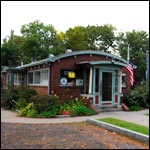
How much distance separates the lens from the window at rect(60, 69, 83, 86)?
656 inches

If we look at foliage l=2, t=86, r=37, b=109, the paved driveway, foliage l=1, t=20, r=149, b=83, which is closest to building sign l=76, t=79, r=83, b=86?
foliage l=2, t=86, r=37, b=109

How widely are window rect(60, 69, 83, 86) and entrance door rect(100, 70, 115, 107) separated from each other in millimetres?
1385

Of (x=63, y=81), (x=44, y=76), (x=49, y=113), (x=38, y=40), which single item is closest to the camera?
(x=49, y=113)

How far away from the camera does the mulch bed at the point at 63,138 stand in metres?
7.47

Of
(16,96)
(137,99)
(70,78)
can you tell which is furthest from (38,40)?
(137,99)

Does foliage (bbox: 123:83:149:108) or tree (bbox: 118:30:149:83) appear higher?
tree (bbox: 118:30:149:83)

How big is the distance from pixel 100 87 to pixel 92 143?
8726 mm

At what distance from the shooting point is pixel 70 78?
17000 millimetres

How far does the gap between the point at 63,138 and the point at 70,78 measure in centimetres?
876

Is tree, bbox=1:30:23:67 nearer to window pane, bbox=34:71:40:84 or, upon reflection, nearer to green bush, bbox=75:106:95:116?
window pane, bbox=34:71:40:84

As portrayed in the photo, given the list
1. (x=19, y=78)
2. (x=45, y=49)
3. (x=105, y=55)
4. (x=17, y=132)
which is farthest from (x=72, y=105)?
(x=45, y=49)

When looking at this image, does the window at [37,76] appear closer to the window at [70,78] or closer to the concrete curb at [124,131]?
the window at [70,78]

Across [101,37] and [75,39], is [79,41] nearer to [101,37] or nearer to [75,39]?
[75,39]

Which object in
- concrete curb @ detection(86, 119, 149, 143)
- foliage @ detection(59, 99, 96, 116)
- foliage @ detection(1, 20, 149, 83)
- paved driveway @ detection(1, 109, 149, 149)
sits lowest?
paved driveway @ detection(1, 109, 149, 149)
